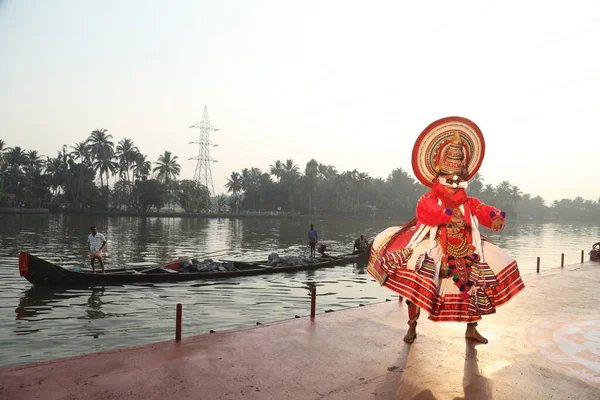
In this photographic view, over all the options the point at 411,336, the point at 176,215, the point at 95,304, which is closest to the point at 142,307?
the point at 95,304

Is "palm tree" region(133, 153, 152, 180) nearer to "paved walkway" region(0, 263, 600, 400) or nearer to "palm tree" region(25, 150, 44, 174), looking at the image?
"palm tree" region(25, 150, 44, 174)

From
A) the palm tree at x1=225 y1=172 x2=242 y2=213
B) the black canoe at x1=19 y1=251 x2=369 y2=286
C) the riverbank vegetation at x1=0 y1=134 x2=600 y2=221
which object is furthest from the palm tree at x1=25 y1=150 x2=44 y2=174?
the black canoe at x1=19 y1=251 x2=369 y2=286

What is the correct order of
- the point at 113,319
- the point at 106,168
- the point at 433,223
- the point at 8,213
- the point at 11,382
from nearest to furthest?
the point at 11,382 < the point at 433,223 < the point at 113,319 < the point at 8,213 < the point at 106,168

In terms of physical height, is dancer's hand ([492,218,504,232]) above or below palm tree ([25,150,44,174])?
below

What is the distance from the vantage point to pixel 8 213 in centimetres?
6988

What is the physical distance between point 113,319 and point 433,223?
947 centimetres

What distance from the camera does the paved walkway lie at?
4352 mm

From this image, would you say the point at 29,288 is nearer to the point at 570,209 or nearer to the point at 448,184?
the point at 448,184

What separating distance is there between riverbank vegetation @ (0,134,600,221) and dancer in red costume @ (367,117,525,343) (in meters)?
72.3

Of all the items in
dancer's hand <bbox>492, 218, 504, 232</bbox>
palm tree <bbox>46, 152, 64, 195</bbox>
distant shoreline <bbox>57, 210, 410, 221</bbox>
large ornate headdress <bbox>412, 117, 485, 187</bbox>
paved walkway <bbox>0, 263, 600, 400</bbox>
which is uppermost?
palm tree <bbox>46, 152, 64, 195</bbox>

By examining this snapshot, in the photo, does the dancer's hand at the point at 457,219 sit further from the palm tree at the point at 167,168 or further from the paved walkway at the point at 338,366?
the palm tree at the point at 167,168

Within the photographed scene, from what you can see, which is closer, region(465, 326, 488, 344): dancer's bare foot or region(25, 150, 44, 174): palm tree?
region(465, 326, 488, 344): dancer's bare foot

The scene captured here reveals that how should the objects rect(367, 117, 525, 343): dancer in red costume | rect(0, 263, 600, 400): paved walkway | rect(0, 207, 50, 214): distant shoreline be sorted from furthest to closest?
rect(0, 207, 50, 214): distant shoreline < rect(367, 117, 525, 343): dancer in red costume < rect(0, 263, 600, 400): paved walkway

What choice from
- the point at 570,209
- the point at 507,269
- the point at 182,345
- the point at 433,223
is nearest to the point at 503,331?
the point at 507,269
